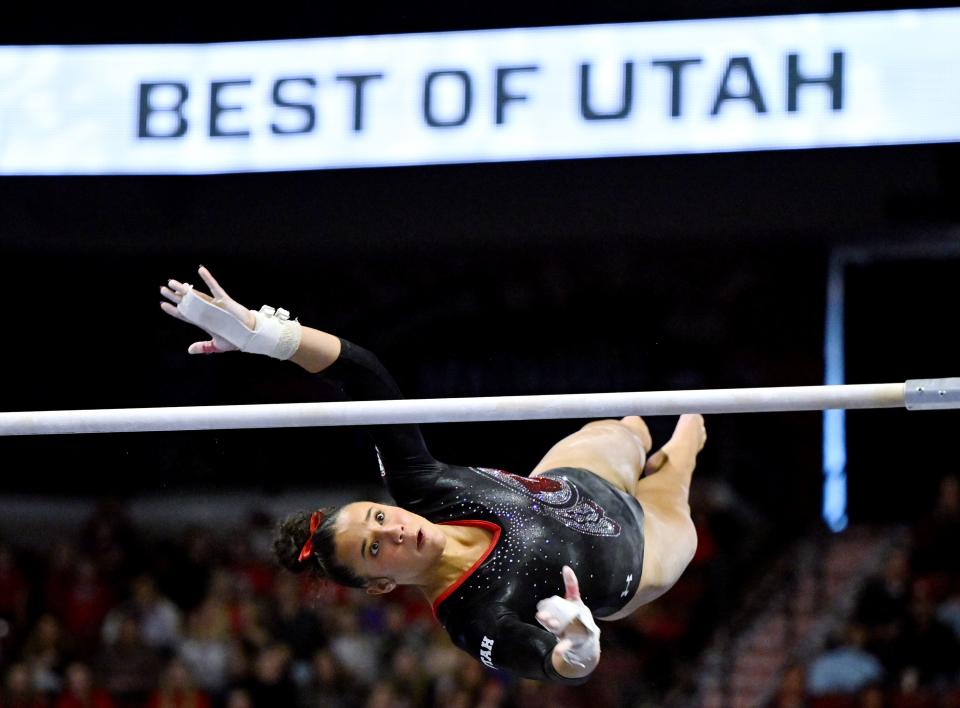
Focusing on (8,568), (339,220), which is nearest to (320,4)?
(339,220)

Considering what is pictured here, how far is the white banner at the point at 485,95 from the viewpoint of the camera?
671 cm

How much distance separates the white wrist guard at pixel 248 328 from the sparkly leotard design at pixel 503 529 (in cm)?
17

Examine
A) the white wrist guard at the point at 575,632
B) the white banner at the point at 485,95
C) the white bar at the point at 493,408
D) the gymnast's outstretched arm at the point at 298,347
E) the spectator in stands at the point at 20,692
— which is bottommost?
the spectator in stands at the point at 20,692

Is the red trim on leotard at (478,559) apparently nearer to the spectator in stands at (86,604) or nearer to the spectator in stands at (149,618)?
the spectator in stands at (149,618)

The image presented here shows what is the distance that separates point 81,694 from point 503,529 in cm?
511

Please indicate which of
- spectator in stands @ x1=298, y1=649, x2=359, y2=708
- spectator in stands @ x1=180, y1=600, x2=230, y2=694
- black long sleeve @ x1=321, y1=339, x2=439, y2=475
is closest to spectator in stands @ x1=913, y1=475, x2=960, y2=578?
spectator in stands @ x1=298, y1=649, x2=359, y2=708

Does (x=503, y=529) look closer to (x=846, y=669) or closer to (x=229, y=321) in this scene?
(x=229, y=321)

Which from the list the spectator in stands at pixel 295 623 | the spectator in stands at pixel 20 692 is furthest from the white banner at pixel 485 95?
the spectator in stands at pixel 20 692

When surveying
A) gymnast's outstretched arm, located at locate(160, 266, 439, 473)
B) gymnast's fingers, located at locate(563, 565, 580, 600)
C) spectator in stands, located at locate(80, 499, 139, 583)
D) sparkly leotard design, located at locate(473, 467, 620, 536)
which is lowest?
spectator in stands, located at locate(80, 499, 139, 583)

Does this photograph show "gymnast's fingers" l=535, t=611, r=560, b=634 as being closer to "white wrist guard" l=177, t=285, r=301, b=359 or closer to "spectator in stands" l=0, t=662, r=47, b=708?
"white wrist guard" l=177, t=285, r=301, b=359

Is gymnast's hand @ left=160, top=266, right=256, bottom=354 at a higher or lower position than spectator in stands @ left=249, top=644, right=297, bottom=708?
higher

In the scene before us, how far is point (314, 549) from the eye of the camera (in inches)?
153

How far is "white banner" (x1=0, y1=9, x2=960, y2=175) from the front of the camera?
671 cm

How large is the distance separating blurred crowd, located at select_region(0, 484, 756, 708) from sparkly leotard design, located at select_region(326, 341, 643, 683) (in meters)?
3.87
